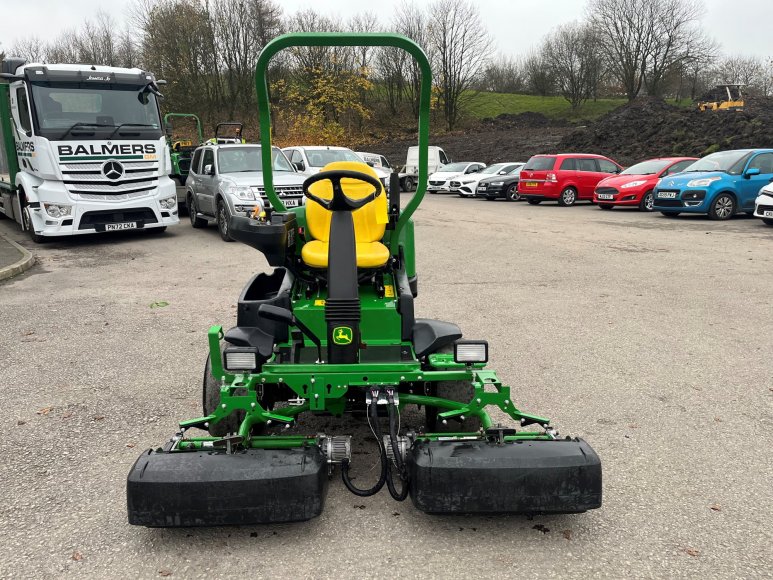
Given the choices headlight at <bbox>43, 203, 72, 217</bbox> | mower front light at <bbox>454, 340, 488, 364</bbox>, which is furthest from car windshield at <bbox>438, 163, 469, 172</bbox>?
mower front light at <bbox>454, 340, 488, 364</bbox>

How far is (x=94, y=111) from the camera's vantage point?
11797mm

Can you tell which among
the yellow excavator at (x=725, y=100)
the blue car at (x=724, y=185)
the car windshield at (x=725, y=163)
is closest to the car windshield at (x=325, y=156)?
the blue car at (x=724, y=185)

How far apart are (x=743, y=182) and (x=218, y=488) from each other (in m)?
16.1

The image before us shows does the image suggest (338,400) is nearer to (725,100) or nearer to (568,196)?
(568,196)

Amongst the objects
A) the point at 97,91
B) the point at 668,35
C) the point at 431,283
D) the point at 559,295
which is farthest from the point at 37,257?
the point at 668,35

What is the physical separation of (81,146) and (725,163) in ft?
48.1

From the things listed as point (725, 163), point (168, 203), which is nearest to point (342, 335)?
point (168, 203)

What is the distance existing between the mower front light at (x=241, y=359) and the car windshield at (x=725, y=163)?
1559 centimetres

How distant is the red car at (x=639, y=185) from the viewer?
58.3ft

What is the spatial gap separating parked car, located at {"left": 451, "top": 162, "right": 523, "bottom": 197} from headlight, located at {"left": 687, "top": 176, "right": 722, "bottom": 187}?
31.8 feet

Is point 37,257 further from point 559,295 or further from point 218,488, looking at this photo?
point 218,488

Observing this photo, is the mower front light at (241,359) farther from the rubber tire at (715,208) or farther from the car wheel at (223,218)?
the rubber tire at (715,208)

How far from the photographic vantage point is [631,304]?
738 cm

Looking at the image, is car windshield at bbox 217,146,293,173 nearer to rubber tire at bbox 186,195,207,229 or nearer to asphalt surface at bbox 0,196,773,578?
rubber tire at bbox 186,195,207,229
